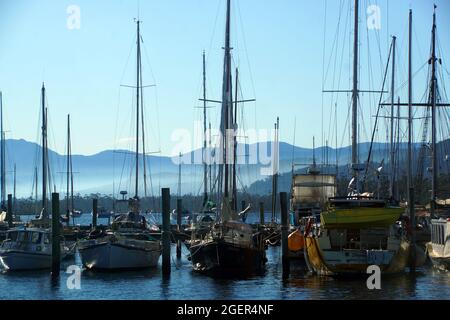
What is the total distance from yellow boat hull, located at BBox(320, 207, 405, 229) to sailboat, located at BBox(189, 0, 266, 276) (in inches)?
199

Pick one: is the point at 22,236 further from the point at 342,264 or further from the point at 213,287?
the point at 342,264

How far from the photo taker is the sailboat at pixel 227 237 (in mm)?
44906

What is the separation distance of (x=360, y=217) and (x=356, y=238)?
8.36 feet

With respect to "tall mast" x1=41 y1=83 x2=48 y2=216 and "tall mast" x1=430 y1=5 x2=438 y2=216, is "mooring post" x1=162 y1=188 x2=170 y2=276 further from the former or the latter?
"tall mast" x1=430 y1=5 x2=438 y2=216

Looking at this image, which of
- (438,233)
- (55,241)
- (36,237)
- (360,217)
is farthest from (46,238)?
(438,233)

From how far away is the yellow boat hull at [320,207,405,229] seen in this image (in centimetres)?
4228

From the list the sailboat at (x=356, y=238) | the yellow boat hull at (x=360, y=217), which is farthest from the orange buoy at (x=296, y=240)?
the yellow boat hull at (x=360, y=217)

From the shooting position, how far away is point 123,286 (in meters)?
42.7

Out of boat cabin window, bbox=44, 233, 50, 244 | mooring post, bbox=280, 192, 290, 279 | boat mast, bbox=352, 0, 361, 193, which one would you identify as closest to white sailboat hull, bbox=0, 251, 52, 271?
boat cabin window, bbox=44, 233, 50, 244

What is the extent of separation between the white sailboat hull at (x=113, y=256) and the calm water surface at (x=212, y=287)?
2.81 feet

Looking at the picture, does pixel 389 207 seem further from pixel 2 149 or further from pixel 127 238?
pixel 2 149
